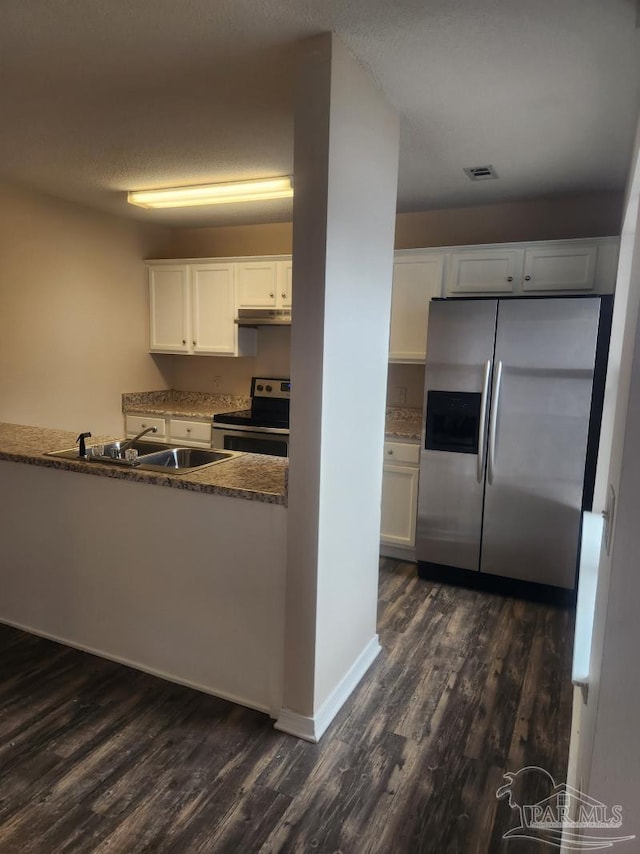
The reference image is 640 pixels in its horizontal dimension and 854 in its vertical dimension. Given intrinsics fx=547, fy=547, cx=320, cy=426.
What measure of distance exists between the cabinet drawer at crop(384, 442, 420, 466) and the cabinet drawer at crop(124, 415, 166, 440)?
6.49ft

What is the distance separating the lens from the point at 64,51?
1944mm

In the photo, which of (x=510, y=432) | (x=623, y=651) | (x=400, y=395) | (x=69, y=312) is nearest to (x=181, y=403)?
(x=69, y=312)

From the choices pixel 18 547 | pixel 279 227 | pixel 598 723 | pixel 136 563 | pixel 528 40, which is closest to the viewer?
pixel 598 723

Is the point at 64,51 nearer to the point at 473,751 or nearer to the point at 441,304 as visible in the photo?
the point at 441,304

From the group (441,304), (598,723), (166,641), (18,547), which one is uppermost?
(441,304)

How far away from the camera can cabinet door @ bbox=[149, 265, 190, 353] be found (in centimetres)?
471

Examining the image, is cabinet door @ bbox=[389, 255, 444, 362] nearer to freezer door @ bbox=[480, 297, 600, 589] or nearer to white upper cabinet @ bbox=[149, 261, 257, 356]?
freezer door @ bbox=[480, 297, 600, 589]

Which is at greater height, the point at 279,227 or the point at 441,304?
the point at 279,227

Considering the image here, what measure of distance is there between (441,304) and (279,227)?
1.95m

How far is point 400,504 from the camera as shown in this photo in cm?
373

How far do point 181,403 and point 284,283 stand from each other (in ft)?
5.19

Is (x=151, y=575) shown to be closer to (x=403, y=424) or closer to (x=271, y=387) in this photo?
(x=403, y=424)

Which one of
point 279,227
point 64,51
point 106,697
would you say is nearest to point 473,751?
point 106,697

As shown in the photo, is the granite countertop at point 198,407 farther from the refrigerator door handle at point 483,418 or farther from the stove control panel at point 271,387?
the refrigerator door handle at point 483,418
